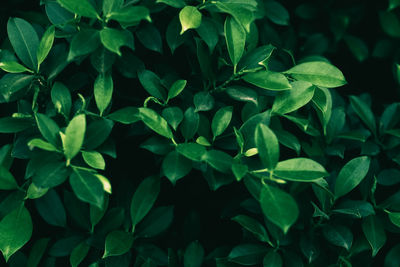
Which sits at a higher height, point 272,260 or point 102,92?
point 102,92

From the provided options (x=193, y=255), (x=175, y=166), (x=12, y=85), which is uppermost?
(x=12, y=85)

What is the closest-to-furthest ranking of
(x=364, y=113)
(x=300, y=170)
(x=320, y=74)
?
(x=300, y=170) → (x=320, y=74) → (x=364, y=113)

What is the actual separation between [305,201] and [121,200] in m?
0.59

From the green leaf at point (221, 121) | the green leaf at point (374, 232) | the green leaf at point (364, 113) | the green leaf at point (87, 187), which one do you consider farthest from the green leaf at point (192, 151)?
the green leaf at point (364, 113)

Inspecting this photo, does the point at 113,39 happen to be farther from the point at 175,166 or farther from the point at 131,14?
the point at 175,166

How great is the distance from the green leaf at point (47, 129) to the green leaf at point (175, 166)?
0.28 metres

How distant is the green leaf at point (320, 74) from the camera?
1.23m

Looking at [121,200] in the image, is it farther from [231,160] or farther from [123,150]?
[231,160]

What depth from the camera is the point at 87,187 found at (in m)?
0.96

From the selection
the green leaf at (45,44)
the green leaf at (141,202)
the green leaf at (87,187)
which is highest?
the green leaf at (45,44)

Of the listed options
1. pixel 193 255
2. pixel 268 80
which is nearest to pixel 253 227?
pixel 193 255

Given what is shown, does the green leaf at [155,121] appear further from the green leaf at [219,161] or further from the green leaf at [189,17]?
the green leaf at [189,17]

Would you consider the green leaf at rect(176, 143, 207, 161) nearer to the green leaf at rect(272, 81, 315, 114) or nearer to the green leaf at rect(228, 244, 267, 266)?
the green leaf at rect(272, 81, 315, 114)

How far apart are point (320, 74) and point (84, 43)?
68cm
